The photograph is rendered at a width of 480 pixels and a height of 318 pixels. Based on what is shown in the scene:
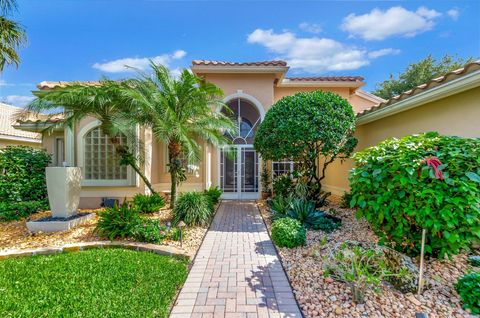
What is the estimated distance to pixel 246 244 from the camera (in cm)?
655

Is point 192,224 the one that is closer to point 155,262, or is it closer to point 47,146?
point 155,262

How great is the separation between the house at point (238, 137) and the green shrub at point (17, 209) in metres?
1.84

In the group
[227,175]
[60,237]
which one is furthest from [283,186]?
[60,237]

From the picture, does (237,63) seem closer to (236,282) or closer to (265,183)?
(265,183)

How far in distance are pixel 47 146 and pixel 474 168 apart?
53.5 ft

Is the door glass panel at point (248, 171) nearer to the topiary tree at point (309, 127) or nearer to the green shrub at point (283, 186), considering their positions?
the green shrub at point (283, 186)

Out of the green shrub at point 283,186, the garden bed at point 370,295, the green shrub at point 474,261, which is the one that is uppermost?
the green shrub at point 283,186

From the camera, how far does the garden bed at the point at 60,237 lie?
21.5ft

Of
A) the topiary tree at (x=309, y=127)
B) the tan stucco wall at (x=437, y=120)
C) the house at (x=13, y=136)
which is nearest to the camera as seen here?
the tan stucco wall at (x=437, y=120)

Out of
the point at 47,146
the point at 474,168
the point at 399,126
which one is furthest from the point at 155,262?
the point at 47,146

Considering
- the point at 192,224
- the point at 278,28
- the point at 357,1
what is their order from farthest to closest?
1. the point at 278,28
2. the point at 357,1
3. the point at 192,224

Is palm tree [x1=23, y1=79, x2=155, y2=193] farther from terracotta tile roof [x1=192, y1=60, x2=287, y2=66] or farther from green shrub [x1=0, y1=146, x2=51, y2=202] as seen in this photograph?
terracotta tile roof [x1=192, y1=60, x2=287, y2=66]

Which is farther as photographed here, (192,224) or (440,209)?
(192,224)

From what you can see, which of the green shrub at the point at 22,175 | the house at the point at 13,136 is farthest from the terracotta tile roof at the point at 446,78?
the house at the point at 13,136
